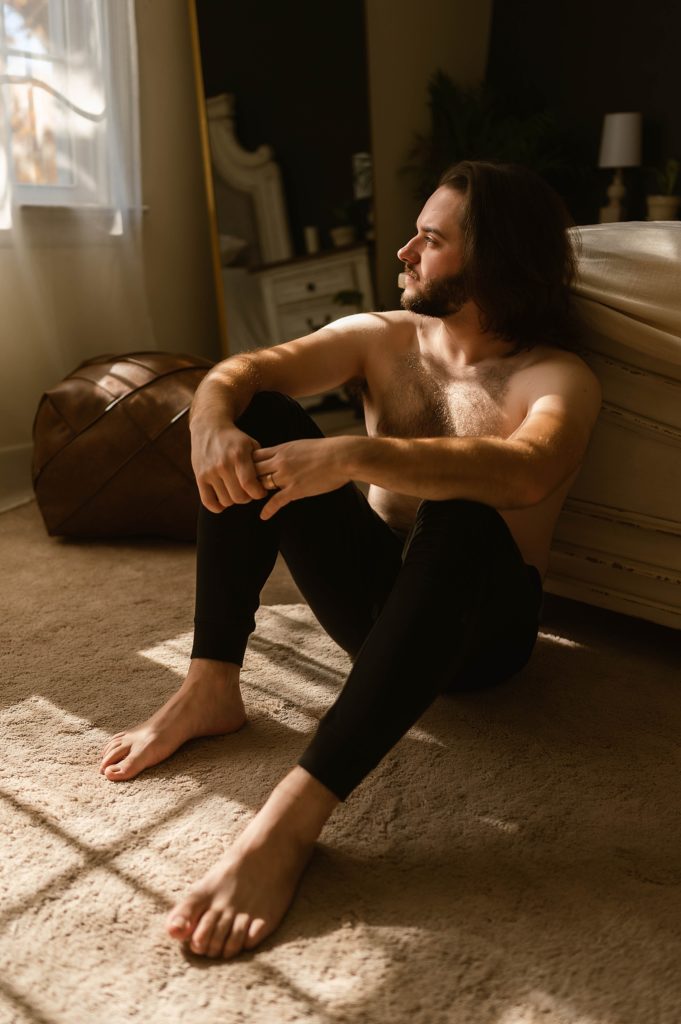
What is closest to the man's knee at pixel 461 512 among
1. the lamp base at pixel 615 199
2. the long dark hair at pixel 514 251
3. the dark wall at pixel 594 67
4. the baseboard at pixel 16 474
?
the long dark hair at pixel 514 251

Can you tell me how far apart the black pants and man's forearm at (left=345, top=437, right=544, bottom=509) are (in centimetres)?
2

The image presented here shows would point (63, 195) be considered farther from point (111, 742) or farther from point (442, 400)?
point (111, 742)

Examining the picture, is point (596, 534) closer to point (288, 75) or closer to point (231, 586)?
point (231, 586)

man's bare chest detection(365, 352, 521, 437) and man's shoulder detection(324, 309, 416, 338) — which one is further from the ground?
man's shoulder detection(324, 309, 416, 338)

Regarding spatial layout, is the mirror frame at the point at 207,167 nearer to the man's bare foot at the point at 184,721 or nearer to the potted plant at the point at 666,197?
the potted plant at the point at 666,197

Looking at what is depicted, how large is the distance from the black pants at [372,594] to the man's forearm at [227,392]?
0.10ft

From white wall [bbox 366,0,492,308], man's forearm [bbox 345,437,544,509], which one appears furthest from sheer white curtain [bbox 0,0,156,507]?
man's forearm [bbox 345,437,544,509]

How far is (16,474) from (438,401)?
166 centimetres

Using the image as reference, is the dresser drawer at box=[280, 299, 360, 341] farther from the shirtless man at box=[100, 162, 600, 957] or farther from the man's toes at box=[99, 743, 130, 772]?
the man's toes at box=[99, 743, 130, 772]

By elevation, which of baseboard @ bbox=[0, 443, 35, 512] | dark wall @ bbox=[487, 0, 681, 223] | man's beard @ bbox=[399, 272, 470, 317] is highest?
dark wall @ bbox=[487, 0, 681, 223]

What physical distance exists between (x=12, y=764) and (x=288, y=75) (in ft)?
9.56

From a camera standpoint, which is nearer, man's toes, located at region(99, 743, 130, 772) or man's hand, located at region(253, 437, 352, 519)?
man's hand, located at region(253, 437, 352, 519)

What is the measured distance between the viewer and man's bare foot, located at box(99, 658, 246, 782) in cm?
130

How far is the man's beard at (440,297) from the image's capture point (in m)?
1.48
